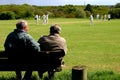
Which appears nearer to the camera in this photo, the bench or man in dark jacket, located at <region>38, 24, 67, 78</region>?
the bench

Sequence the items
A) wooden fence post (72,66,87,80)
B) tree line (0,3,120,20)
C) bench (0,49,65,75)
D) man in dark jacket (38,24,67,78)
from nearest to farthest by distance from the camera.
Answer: wooden fence post (72,66,87,80), bench (0,49,65,75), man in dark jacket (38,24,67,78), tree line (0,3,120,20)

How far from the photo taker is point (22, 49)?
11.2 metres

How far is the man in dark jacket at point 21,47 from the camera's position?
429 inches

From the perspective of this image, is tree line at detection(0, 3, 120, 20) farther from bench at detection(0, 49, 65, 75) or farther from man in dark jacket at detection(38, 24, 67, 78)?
bench at detection(0, 49, 65, 75)

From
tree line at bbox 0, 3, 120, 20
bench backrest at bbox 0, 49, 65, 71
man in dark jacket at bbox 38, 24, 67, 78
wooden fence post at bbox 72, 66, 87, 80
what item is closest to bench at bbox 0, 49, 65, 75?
bench backrest at bbox 0, 49, 65, 71

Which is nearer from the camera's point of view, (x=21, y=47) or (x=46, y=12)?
→ (x=21, y=47)

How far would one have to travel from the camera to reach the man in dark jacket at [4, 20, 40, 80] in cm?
1090

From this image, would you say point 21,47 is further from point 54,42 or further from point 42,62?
point 54,42

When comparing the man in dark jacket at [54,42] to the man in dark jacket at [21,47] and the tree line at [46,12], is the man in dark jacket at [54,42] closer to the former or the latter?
the man in dark jacket at [21,47]

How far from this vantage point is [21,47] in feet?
36.9


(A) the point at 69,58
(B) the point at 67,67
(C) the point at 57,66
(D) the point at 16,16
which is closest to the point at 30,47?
(C) the point at 57,66

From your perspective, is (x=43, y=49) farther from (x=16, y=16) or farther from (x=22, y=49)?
(x=16, y=16)

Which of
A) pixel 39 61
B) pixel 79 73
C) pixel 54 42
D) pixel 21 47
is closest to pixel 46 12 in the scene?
pixel 54 42

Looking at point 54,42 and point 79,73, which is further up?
point 54,42
